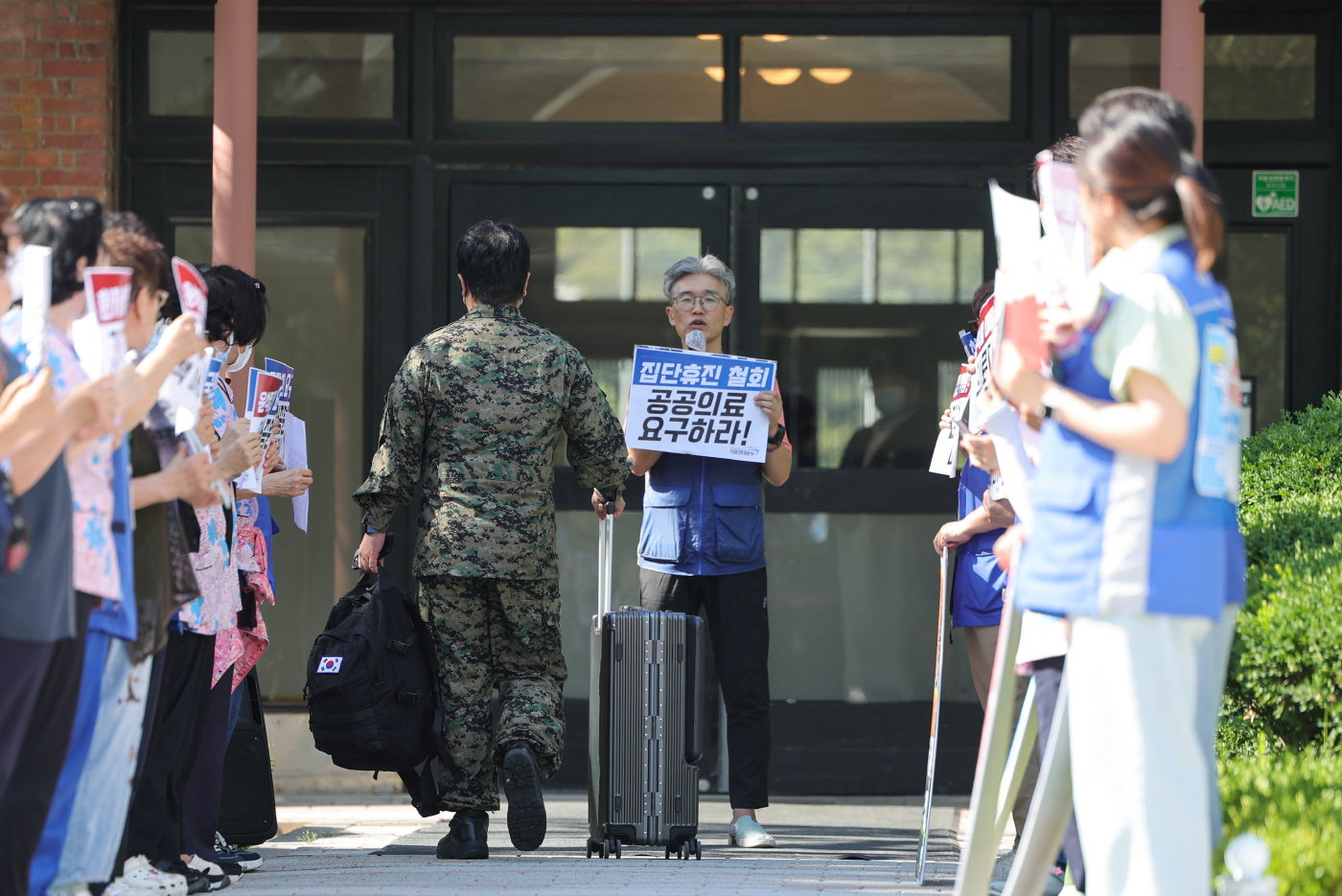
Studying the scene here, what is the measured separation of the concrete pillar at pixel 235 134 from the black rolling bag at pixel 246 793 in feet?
6.03

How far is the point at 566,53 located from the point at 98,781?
14.5 ft

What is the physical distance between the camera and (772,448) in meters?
5.44

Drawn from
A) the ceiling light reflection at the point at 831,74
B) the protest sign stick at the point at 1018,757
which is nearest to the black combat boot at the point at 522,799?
the protest sign stick at the point at 1018,757

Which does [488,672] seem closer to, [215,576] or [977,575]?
[215,576]

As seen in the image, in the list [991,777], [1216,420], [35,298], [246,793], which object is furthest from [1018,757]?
[246,793]

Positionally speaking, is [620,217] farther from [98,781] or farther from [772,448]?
[98,781]

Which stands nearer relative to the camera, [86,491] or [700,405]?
[86,491]

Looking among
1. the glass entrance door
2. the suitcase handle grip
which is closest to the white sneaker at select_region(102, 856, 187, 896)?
the suitcase handle grip

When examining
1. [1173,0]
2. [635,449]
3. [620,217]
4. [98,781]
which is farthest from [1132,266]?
[620,217]

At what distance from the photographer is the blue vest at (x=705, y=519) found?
5.42 metres

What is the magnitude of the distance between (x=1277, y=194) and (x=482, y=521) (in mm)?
4010

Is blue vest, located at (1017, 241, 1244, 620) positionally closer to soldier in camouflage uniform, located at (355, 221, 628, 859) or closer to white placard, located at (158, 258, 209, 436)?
white placard, located at (158, 258, 209, 436)

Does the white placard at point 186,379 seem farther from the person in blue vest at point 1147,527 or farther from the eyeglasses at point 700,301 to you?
the eyeglasses at point 700,301

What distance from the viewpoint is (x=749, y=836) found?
211 inches
